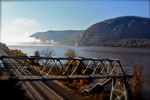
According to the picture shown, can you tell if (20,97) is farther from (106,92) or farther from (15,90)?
(106,92)

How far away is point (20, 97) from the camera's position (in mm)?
23109

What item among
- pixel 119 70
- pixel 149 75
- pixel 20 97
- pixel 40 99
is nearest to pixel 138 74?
pixel 149 75

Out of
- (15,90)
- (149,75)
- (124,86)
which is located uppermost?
(15,90)

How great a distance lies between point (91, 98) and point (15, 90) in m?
26.9

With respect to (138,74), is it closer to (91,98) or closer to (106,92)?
(106,92)

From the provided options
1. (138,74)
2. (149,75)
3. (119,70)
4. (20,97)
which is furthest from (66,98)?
(149,75)

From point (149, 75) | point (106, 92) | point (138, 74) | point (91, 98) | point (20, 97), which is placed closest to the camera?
point (20, 97)

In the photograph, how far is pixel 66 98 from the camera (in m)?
44.5

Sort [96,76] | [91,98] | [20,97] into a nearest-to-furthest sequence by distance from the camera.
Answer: [20,97] < [96,76] < [91,98]

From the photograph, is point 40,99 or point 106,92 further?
point 106,92

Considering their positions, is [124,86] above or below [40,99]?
above

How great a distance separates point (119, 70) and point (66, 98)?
440 inches

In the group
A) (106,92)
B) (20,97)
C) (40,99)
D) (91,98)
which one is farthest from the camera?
(106,92)

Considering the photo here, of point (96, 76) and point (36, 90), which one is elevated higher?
point (96, 76)
